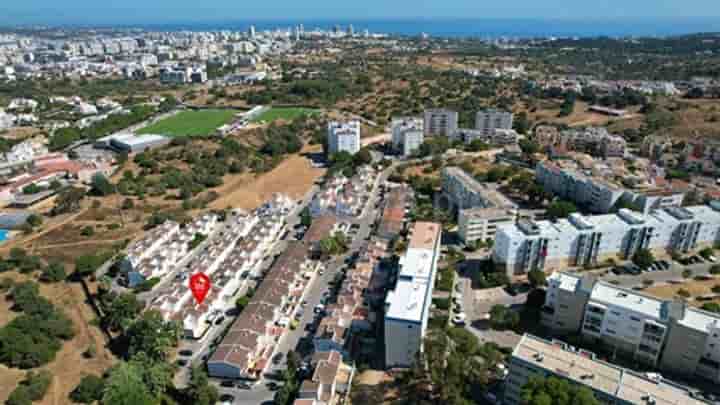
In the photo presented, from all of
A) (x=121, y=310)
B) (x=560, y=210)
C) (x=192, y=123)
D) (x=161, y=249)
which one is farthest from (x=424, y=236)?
(x=192, y=123)

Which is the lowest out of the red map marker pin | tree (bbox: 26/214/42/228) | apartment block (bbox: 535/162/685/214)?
tree (bbox: 26/214/42/228)

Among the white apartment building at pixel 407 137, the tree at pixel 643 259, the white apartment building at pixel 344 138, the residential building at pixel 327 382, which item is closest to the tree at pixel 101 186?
the white apartment building at pixel 344 138

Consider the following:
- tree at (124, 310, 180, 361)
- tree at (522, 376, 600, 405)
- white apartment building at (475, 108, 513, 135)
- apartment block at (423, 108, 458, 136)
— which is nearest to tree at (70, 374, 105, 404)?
tree at (124, 310, 180, 361)

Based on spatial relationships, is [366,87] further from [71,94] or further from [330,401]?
[330,401]

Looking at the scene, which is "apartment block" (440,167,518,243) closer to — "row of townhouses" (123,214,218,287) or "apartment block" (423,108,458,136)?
"row of townhouses" (123,214,218,287)

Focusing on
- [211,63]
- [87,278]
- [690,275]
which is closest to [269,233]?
[87,278]

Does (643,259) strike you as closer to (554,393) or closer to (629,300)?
(629,300)
